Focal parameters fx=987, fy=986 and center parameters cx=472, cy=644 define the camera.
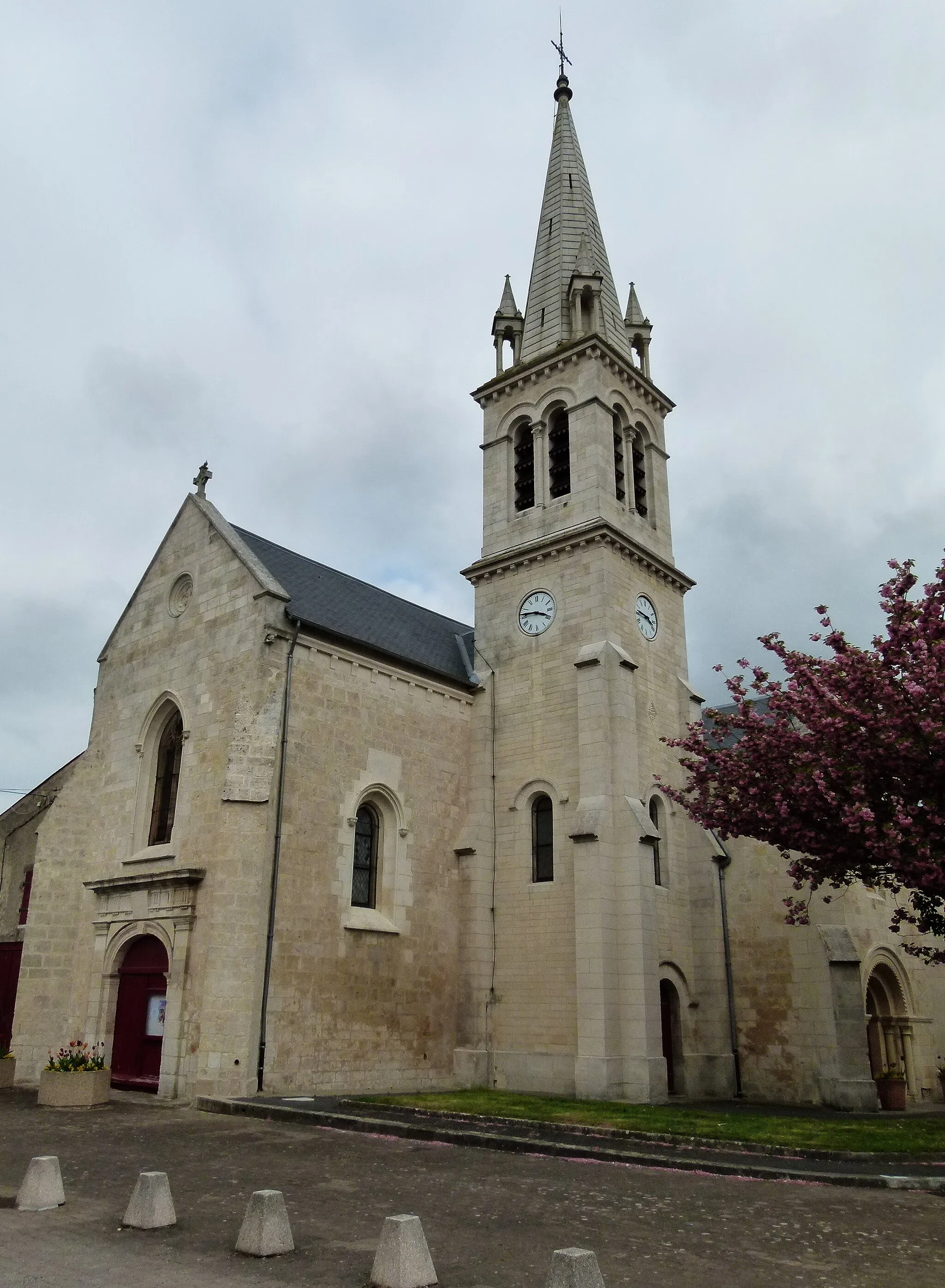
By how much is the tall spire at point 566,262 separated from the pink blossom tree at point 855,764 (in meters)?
12.9

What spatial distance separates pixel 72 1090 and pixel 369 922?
5959mm

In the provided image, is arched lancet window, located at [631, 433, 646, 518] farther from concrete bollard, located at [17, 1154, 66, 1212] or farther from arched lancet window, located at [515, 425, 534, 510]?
concrete bollard, located at [17, 1154, 66, 1212]

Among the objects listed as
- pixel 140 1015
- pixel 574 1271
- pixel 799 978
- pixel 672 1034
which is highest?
pixel 799 978

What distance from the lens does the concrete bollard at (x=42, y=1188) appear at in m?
8.97

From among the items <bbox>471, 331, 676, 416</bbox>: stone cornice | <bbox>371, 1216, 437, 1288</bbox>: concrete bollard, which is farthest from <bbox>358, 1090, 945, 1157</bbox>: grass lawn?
<bbox>471, 331, 676, 416</bbox>: stone cornice

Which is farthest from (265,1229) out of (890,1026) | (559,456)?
(890,1026)

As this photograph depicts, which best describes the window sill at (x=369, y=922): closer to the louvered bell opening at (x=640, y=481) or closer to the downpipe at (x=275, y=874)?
the downpipe at (x=275, y=874)

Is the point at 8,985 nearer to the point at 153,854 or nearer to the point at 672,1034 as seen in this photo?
the point at 153,854

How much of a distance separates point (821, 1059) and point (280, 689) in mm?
13688

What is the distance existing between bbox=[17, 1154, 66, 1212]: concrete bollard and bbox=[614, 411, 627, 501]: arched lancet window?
19226 millimetres

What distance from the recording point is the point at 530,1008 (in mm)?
20594

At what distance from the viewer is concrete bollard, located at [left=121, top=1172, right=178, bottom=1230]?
8273mm

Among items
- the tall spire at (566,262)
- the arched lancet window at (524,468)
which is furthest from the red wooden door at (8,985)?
the tall spire at (566,262)

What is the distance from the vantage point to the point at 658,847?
2227 cm
